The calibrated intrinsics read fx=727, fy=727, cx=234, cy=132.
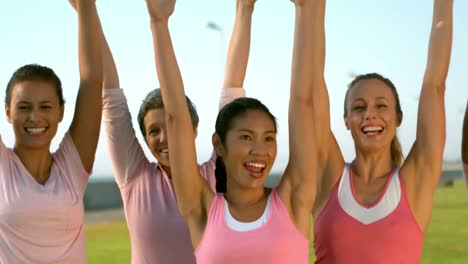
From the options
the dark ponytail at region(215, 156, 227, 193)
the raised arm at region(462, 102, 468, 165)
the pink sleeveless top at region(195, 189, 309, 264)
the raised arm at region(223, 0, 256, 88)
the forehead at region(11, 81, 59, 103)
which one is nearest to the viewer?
the pink sleeveless top at region(195, 189, 309, 264)

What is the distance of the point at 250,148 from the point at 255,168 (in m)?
0.09

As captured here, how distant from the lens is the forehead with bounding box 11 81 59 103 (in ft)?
11.2

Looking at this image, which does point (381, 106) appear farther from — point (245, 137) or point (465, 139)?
point (245, 137)

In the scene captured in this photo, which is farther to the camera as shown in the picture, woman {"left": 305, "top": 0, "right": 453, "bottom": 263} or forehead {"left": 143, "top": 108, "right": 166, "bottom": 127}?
forehead {"left": 143, "top": 108, "right": 166, "bottom": 127}

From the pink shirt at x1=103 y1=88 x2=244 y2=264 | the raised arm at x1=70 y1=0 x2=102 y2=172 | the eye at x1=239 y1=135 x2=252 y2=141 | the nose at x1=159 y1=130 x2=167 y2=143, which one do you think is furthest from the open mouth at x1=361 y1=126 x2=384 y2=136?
the raised arm at x1=70 y1=0 x2=102 y2=172

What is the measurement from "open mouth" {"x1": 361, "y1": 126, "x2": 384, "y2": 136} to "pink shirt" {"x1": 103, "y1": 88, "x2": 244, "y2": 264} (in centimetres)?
79

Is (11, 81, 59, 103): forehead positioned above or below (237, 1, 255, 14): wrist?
below

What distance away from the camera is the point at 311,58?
10.3ft

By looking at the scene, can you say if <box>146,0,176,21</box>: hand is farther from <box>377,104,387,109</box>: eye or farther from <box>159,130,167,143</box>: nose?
<box>377,104,387,109</box>: eye

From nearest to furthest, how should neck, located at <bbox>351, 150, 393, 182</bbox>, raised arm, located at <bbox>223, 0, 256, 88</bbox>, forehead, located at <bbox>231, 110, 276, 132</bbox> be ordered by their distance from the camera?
forehead, located at <bbox>231, 110, 276, 132</bbox>, neck, located at <bbox>351, 150, 393, 182</bbox>, raised arm, located at <bbox>223, 0, 256, 88</bbox>

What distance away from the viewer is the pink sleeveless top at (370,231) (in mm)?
3369

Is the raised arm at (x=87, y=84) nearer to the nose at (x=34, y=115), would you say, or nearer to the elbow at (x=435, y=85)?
the nose at (x=34, y=115)

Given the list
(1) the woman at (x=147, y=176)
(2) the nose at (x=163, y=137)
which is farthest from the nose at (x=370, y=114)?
(2) the nose at (x=163, y=137)

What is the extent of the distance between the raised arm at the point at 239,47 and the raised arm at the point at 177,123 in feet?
3.13
